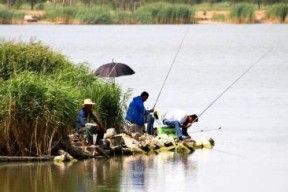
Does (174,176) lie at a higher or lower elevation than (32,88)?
lower

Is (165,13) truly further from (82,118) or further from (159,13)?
(82,118)

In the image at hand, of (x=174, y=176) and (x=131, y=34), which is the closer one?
(x=174, y=176)

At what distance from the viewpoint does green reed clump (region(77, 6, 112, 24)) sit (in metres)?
86.9

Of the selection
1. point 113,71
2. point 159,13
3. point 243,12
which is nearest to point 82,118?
point 113,71

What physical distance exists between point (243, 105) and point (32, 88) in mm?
13116

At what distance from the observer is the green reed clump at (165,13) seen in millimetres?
81500

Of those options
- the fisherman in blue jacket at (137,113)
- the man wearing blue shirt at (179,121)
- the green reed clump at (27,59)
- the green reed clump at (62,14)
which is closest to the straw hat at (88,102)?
the fisherman in blue jacket at (137,113)

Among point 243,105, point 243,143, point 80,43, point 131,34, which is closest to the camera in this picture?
point 243,143

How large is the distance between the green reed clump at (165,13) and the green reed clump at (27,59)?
56.7 metres

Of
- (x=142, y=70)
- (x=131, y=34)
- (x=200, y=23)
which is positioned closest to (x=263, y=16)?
(x=200, y=23)

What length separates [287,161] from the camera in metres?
22.4

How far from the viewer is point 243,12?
8194 centimetres

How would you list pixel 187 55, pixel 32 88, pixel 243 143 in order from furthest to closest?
pixel 187 55
pixel 243 143
pixel 32 88

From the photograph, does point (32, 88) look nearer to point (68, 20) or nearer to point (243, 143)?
point (243, 143)
